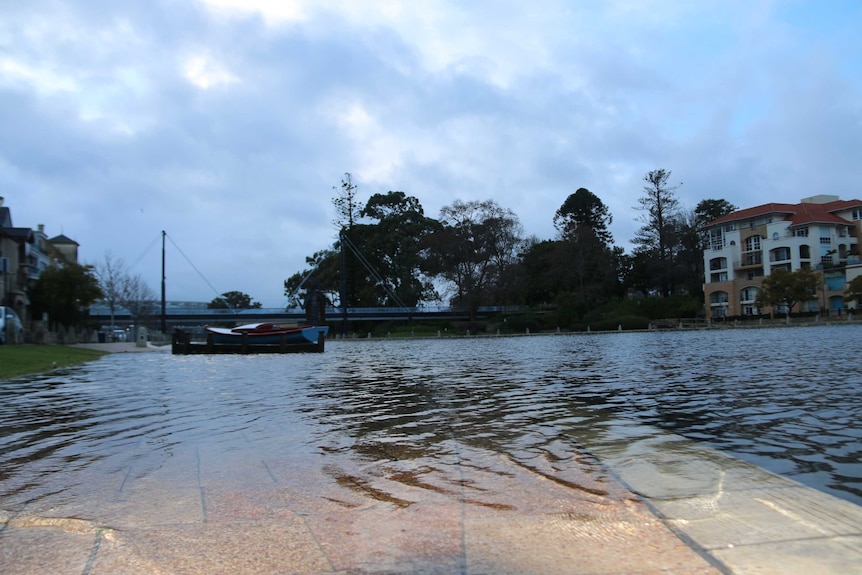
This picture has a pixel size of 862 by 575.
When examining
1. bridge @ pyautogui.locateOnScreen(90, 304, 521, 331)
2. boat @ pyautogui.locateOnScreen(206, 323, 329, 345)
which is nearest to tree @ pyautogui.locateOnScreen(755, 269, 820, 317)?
bridge @ pyautogui.locateOnScreen(90, 304, 521, 331)

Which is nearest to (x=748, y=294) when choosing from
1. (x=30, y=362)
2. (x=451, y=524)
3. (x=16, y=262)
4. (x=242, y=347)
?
(x=242, y=347)

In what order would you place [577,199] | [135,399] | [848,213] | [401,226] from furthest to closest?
[577,199] < [401,226] < [848,213] < [135,399]

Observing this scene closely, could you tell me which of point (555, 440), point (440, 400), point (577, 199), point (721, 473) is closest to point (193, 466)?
point (555, 440)

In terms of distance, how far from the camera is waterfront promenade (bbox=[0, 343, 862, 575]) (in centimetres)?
354

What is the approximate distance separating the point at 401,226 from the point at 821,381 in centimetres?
8006

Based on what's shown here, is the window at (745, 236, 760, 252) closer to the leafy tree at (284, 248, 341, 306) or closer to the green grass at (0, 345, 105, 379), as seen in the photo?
the leafy tree at (284, 248, 341, 306)

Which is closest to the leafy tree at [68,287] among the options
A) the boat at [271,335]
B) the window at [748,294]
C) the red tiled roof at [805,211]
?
the boat at [271,335]

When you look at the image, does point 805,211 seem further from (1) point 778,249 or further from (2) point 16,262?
(2) point 16,262

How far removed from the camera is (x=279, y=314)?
318ft

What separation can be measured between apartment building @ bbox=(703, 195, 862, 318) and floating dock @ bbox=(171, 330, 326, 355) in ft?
197

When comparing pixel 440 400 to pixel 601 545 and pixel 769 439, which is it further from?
pixel 601 545

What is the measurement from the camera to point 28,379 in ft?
59.2

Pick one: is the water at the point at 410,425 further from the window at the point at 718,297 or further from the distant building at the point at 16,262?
the window at the point at 718,297

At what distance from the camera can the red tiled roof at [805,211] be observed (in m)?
81.2
